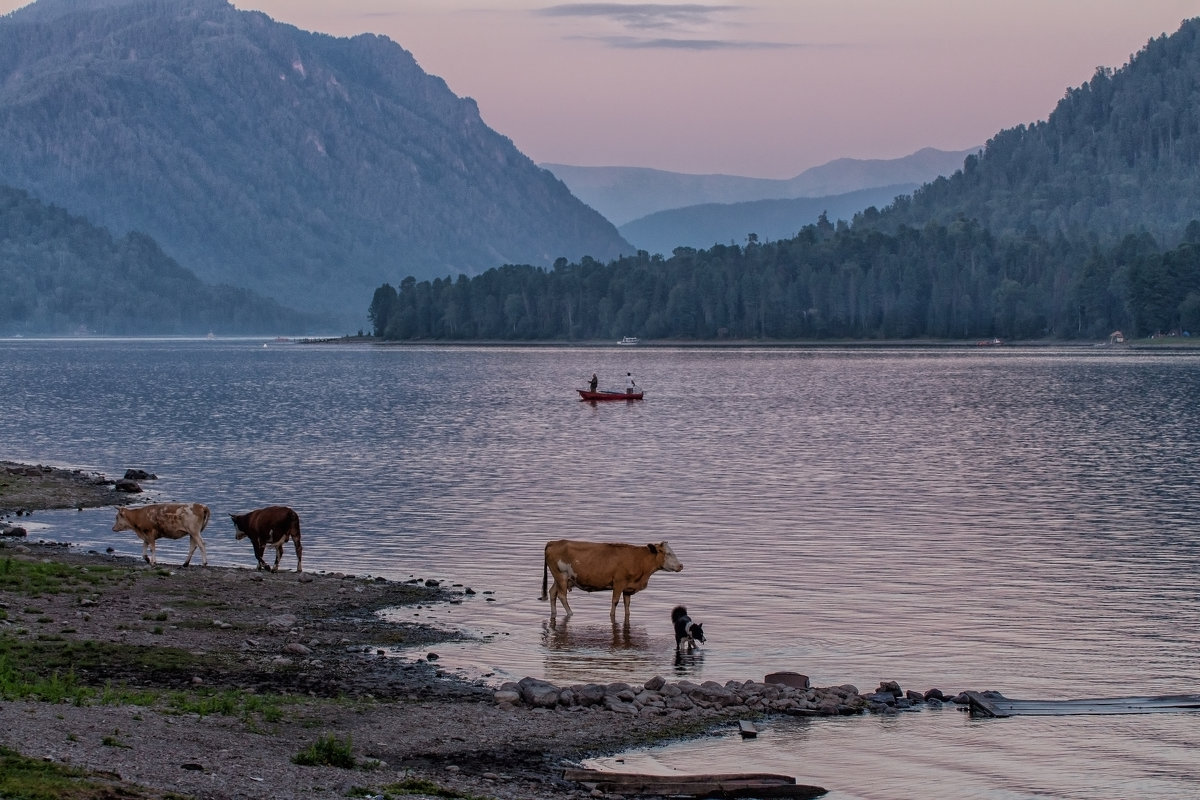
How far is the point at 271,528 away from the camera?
40.1m

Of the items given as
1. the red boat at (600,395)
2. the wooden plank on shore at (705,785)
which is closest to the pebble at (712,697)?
the wooden plank on shore at (705,785)

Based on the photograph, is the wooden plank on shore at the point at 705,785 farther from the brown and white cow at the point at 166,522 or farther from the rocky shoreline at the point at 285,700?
the brown and white cow at the point at 166,522

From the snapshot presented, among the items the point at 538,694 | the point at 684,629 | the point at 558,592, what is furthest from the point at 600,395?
the point at 538,694

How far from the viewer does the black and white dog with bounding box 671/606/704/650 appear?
31.7 m

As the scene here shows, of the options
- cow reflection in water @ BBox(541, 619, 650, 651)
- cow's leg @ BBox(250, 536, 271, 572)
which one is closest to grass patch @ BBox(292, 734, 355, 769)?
cow reflection in water @ BBox(541, 619, 650, 651)

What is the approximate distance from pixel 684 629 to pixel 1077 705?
25.7 ft

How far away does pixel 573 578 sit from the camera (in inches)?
1366

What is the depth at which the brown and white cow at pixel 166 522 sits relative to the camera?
40375mm

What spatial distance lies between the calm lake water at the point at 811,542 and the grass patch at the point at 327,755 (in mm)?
4208

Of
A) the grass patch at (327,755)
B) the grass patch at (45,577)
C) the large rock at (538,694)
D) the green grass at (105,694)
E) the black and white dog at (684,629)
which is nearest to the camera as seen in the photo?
the grass patch at (327,755)

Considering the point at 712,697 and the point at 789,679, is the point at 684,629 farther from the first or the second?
the point at 712,697

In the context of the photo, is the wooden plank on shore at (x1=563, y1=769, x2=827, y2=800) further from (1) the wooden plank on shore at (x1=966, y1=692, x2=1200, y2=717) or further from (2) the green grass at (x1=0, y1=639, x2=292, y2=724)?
(1) the wooden plank on shore at (x1=966, y1=692, x2=1200, y2=717)

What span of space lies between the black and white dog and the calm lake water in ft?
1.22

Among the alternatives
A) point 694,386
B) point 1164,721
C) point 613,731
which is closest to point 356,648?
point 613,731
